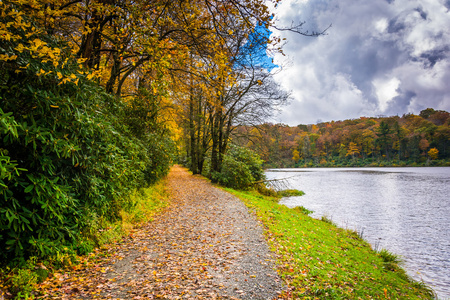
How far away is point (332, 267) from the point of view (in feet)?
17.3

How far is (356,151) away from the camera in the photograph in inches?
2972

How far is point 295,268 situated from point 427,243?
765 centimetres

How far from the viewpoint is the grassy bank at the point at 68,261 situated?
311 cm

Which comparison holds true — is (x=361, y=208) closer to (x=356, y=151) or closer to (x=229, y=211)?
(x=229, y=211)

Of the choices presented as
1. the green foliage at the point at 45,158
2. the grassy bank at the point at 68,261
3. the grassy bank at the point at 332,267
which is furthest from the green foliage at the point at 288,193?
the green foliage at the point at 45,158

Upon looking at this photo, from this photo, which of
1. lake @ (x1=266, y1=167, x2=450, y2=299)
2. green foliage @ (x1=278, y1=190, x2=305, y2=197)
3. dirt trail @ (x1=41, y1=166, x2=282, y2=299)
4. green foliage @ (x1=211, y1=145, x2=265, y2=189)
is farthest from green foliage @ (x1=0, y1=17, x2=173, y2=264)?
green foliage @ (x1=278, y1=190, x2=305, y2=197)

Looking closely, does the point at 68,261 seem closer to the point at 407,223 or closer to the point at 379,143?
the point at 407,223

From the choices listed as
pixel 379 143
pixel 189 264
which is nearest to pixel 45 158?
pixel 189 264

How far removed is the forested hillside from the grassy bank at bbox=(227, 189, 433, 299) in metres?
41.4

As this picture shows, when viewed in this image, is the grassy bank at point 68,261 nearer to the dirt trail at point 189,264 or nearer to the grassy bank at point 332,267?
the dirt trail at point 189,264

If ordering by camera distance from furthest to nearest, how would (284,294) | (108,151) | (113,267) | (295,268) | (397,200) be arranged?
(397,200) < (108,151) < (295,268) < (113,267) < (284,294)

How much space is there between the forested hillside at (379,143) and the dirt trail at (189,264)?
43405mm

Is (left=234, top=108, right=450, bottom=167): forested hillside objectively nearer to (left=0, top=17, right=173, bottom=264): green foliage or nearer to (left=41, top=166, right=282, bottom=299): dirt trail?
(left=41, top=166, right=282, bottom=299): dirt trail

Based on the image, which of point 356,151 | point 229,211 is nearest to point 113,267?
point 229,211
